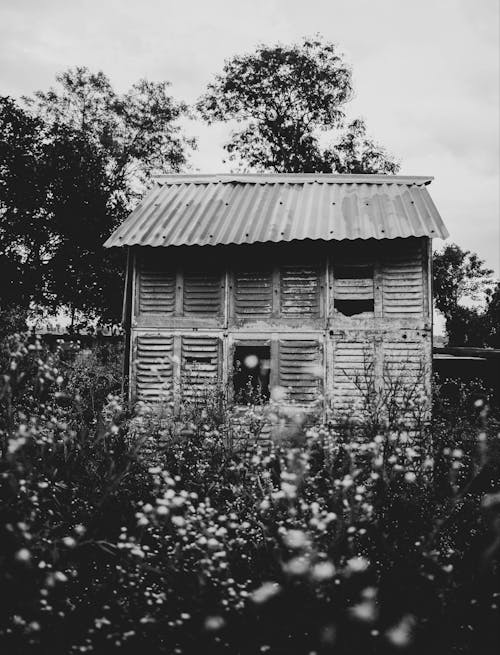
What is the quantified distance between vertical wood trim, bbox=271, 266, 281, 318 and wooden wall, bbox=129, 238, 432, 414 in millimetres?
18

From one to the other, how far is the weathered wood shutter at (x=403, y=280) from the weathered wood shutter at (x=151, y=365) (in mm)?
3921

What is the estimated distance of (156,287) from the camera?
9.34 metres

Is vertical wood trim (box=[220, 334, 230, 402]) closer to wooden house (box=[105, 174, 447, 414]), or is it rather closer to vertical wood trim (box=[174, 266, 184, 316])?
wooden house (box=[105, 174, 447, 414])

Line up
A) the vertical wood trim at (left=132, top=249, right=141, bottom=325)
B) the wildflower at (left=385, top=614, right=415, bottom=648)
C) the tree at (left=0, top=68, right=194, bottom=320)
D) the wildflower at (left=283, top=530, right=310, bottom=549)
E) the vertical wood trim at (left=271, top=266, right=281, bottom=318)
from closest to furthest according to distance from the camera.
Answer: the wildflower at (left=385, top=614, right=415, bottom=648) → the wildflower at (left=283, top=530, right=310, bottom=549) → the vertical wood trim at (left=271, top=266, right=281, bottom=318) → the vertical wood trim at (left=132, top=249, right=141, bottom=325) → the tree at (left=0, top=68, right=194, bottom=320)

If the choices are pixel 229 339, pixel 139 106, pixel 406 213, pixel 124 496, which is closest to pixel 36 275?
pixel 139 106

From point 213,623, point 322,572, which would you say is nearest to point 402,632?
point 322,572

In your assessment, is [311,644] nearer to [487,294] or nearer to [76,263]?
[76,263]

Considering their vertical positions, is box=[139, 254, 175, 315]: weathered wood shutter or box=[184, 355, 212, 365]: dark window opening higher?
box=[139, 254, 175, 315]: weathered wood shutter

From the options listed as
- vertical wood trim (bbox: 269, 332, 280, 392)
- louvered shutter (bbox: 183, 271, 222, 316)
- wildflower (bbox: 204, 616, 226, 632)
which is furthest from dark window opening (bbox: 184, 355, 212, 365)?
wildflower (bbox: 204, 616, 226, 632)

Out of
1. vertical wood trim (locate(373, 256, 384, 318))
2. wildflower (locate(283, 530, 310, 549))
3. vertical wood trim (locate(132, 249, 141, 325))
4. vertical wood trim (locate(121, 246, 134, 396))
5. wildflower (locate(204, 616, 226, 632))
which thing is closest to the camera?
wildflower (locate(204, 616, 226, 632))

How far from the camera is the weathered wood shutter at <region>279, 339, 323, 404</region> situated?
8.67 m

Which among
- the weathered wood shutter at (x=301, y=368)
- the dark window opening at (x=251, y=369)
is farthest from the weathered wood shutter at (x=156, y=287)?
the weathered wood shutter at (x=301, y=368)

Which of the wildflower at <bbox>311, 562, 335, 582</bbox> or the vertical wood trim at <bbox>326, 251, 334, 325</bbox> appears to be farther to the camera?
the vertical wood trim at <bbox>326, 251, 334, 325</bbox>

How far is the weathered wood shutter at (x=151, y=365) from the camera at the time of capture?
9.05 m
